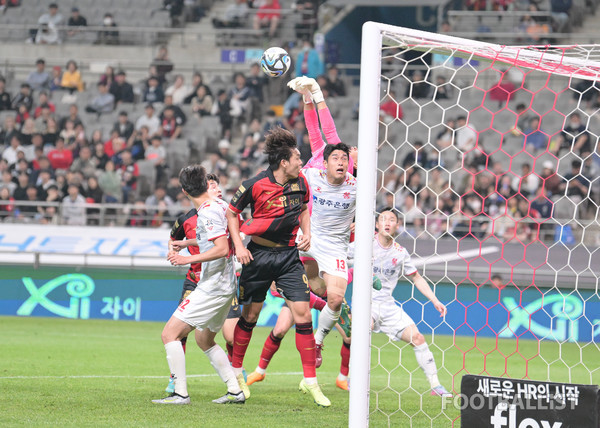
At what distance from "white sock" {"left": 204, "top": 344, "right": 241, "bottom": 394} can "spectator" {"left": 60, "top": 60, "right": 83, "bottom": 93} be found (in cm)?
1518

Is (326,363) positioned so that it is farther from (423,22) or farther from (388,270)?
(423,22)

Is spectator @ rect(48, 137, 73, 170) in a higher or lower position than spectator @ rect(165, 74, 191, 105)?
lower

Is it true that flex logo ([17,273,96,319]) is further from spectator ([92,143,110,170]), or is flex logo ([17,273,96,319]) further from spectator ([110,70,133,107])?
spectator ([110,70,133,107])

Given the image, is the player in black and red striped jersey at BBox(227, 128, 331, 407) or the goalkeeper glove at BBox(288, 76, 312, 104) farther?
the goalkeeper glove at BBox(288, 76, 312, 104)

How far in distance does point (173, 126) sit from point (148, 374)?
11076mm

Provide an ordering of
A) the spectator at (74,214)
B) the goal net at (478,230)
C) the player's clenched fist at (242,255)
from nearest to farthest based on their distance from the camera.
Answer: the goal net at (478,230), the player's clenched fist at (242,255), the spectator at (74,214)

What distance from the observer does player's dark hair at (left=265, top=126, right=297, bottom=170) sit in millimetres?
6820

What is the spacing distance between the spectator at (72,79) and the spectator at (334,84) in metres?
A: 6.11

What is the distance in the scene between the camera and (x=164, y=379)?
27.1 feet

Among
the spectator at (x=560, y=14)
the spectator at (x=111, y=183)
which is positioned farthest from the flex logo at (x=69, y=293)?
the spectator at (x=560, y=14)

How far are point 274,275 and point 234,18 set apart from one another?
1590 centimetres

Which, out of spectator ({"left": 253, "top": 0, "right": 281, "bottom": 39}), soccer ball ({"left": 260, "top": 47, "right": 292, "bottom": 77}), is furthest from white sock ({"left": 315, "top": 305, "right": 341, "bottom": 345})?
spectator ({"left": 253, "top": 0, "right": 281, "bottom": 39})

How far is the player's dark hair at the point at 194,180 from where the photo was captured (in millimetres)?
6586

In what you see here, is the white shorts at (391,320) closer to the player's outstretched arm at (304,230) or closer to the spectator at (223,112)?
the player's outstretched arm at (304,230)
